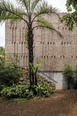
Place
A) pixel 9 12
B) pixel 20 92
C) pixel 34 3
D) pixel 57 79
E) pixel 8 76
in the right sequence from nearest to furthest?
pixel 20 92 → pixel 9 12 → pixel 34 3 → pixel 8 76 → pixel 57 79

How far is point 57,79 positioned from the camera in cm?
997

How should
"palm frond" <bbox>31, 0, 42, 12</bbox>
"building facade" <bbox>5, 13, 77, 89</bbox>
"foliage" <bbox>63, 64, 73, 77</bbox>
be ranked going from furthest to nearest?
"building facade" <bbox>5, 13, 77, 89</bbox> < "foliage" <bbox>63, 64, 73, 77</bbox> < "palm frond" <bbox>31, 0, 42, 12</bbox>

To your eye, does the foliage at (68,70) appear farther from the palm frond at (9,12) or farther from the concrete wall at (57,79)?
the palm frond at (9,12)

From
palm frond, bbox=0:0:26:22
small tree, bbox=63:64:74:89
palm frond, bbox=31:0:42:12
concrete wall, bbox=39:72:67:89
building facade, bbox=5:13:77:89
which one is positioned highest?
palm frond, bbox=31:0:42:12

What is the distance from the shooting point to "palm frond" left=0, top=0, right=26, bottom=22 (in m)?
6.09

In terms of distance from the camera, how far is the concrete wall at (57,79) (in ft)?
32.3

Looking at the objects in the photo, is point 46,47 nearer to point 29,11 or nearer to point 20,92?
point 29,11

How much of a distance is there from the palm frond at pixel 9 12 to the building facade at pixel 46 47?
11.5 ft

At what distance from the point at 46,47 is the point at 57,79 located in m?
2.66

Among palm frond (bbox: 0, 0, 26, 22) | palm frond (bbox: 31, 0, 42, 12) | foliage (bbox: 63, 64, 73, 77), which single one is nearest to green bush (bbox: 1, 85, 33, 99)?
palm frond (bbox: 0, 0, 26, 22)

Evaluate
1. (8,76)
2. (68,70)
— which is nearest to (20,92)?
(8,76)

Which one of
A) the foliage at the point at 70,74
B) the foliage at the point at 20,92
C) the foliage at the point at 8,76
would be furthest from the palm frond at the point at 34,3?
the foliage at the point at 70,74

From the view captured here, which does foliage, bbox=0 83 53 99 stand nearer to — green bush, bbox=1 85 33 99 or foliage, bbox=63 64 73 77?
green bush, bbox=1 85 33 99

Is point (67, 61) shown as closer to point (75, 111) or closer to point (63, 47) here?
point (63, 47)
